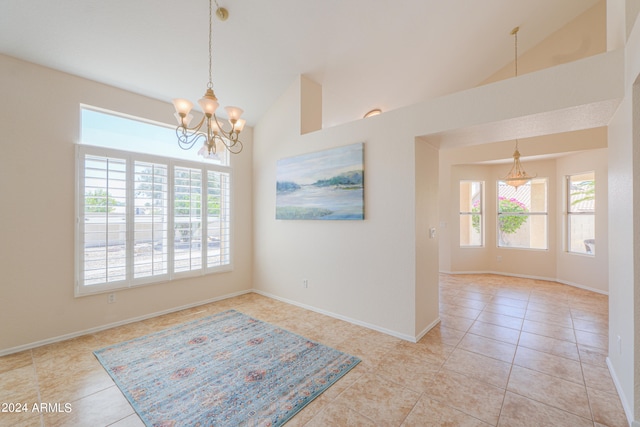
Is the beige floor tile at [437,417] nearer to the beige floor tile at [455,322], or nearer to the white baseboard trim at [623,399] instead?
the white baseboard trim at [623,399]

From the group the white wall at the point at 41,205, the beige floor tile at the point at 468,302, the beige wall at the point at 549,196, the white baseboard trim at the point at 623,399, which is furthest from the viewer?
the beige wall at the point at 549,196

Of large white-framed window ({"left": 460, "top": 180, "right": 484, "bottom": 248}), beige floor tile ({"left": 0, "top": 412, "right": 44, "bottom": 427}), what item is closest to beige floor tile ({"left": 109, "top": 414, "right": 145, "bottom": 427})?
beige floor tile ({"left": 0, "top": 412, "right": 44, "bottom": 427})

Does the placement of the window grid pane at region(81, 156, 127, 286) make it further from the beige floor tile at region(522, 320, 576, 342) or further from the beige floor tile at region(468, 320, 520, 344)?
the beige floor tile at region(522, 320, 576, 342)

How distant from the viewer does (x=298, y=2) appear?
302cm

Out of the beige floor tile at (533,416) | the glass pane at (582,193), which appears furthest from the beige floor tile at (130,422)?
the glass pane at (582,193)

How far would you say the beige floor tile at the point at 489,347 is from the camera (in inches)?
108

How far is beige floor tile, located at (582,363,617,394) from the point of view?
220 centimetres

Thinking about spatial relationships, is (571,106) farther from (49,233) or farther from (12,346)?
(12,346)

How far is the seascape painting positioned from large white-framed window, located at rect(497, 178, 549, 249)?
192 inches

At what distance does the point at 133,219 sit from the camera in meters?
3.56

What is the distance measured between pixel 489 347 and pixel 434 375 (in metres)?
0.95

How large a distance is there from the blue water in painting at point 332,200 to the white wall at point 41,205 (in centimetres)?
261

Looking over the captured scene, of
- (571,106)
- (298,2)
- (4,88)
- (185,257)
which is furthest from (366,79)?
(4,88)

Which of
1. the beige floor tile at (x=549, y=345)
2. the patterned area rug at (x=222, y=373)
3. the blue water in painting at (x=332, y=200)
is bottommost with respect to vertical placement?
the patterned area rug at (x=222, y=373)
